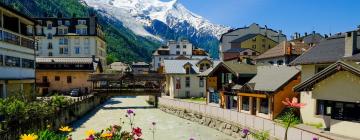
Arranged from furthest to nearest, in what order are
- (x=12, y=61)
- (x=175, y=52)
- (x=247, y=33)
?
(x=175, y=52)
(x=247, y=33)
(x=12, y=61)

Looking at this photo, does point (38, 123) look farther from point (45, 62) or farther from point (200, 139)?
point (45, 62)

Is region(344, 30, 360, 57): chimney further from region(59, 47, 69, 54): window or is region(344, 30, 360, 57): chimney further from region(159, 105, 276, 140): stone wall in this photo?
region(59, 47, 69, 54): window

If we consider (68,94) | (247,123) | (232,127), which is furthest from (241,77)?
(68,94)

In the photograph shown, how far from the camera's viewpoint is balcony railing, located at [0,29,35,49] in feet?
121

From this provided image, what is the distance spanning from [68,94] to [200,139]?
131 feet

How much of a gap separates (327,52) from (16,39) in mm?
31206

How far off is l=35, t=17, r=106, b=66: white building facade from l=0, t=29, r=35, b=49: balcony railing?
43278 mm

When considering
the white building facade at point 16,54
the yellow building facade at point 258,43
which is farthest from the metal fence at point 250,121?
the yellow building facade at point 258,43

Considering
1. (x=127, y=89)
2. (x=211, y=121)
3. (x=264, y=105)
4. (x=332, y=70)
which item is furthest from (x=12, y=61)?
(x=332, y=70)

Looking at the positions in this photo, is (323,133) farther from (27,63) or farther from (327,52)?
(27,63)

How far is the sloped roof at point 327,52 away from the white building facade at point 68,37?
6702 cm

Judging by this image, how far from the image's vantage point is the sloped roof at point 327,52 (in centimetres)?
2856

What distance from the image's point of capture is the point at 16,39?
40625 mm

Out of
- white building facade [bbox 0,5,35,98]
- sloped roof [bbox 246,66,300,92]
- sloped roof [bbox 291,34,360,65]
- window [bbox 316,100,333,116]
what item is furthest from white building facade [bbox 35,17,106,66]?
window [bbox 316,100,333,116]
